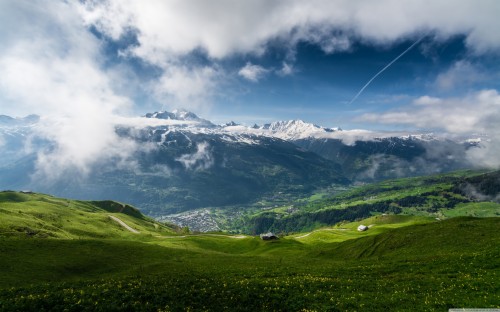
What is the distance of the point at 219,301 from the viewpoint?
3025 centimetres

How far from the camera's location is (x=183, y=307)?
29.0 metres

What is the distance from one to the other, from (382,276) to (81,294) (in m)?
37.2

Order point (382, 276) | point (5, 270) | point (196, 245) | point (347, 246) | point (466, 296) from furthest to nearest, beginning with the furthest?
1. point (196, 245)
2. point (347, 246)
3. point (5, 270)
4. point (382, 276)
5. point (466, 296)

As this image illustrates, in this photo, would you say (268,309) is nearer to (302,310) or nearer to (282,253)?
(302,310)

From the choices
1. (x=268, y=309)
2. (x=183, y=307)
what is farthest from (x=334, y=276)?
(x=183, y=307)

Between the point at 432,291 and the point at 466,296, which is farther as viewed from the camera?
the point at 432,291

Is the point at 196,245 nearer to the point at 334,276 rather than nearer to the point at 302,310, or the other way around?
the point at 334,276

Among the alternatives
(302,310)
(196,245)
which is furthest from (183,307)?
(196,245)

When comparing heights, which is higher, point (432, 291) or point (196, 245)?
point (432, 291)

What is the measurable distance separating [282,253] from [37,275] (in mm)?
76498

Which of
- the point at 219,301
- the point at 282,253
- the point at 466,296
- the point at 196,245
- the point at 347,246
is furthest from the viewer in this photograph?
the point at 196,245

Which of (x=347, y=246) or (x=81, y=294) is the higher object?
(x=81, y=294)

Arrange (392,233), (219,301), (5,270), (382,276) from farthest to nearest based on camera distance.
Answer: (392,233) < (5,270) < (382,276) < (219,301)

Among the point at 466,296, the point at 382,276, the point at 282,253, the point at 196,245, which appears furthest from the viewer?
the point at 196,245
